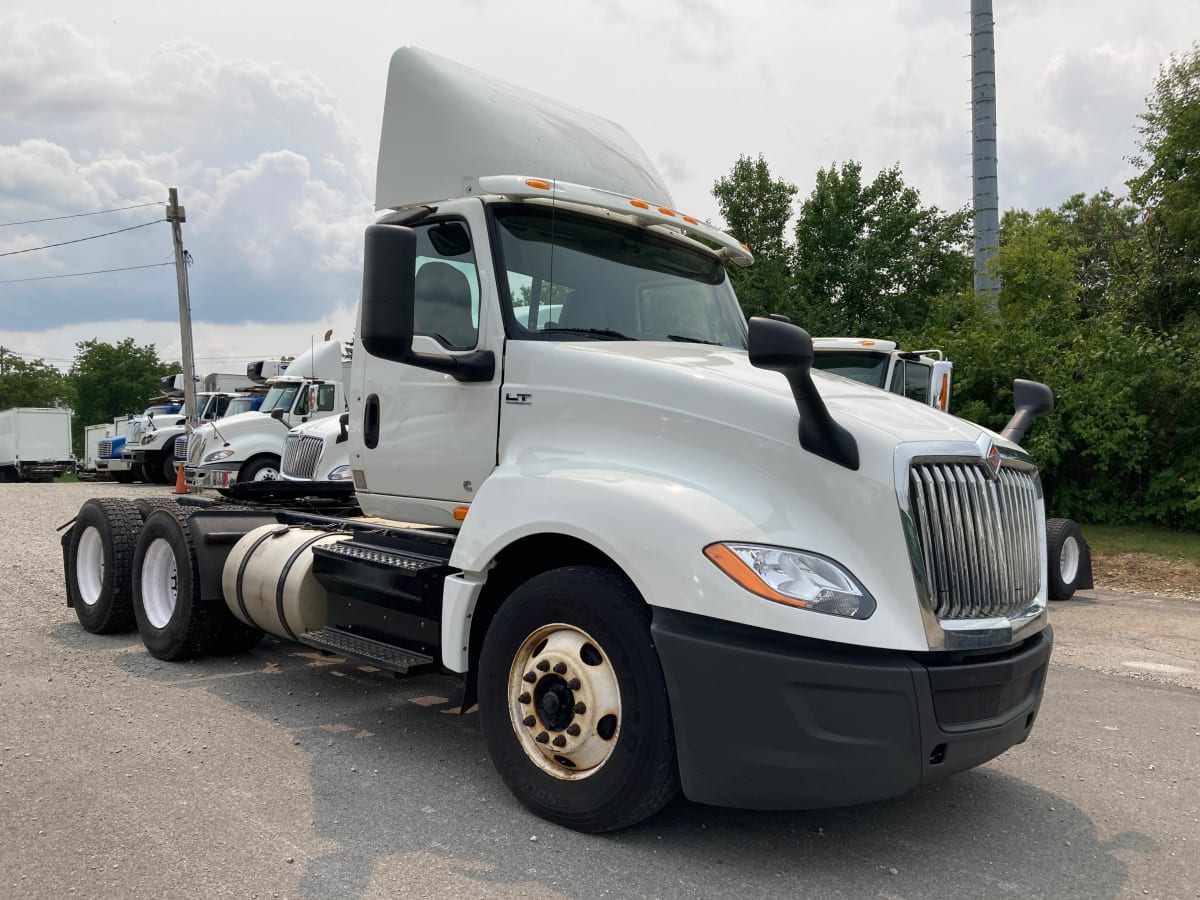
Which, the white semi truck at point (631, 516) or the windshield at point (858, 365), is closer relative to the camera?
the white semi truck at point (631, 516)

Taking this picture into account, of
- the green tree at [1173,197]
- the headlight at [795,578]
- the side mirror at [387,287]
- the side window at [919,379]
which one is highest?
the green tree at [1173,197]

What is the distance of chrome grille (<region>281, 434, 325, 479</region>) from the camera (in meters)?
14.0

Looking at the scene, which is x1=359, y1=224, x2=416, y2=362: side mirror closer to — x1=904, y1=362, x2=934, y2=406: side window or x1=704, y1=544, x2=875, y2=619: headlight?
x1=704, y1=544, x2=875, y2=619: headlight

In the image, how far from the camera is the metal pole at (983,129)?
2381cm

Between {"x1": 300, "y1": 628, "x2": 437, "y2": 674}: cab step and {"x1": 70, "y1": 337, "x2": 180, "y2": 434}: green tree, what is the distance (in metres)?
81.9

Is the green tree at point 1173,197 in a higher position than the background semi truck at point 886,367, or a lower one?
higher

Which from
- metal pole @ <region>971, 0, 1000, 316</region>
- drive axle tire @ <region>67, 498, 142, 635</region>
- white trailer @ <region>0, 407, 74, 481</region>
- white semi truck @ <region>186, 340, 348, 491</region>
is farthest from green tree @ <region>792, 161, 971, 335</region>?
white trailer @ <region>0, 407, 74, 481</region>

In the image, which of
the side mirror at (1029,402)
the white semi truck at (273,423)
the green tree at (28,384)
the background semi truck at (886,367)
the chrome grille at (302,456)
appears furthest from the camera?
the green tree at (28,384)

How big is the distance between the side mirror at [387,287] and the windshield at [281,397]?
1595cm

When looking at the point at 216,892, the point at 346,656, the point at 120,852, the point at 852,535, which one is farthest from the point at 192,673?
the point at 852,535

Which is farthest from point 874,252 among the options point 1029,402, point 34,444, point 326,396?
point 34,444

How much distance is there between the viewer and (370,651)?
473 centimetres

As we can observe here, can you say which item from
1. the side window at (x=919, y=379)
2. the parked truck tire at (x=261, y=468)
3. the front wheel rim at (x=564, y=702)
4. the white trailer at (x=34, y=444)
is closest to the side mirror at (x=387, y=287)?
the front wheel rim at (x=564, y=702)

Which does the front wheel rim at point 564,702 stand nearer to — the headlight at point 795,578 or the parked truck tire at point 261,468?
the headlight at point 795,578
